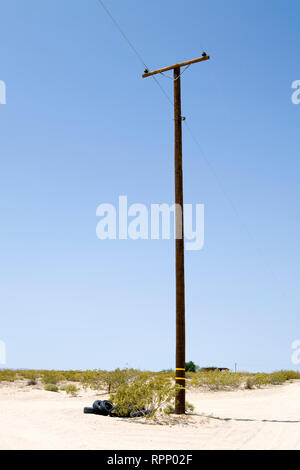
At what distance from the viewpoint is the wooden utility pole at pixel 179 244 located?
50.9 ft

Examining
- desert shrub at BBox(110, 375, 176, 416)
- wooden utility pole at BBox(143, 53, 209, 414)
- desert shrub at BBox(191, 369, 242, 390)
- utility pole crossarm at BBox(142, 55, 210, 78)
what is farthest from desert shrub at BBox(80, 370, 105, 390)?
utility pole crossarm at BBox(142, 55, 210, 78)

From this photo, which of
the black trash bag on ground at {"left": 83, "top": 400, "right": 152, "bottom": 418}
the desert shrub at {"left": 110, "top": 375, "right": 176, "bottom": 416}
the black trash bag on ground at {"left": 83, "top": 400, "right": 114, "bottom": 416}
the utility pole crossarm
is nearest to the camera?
the desert shrub at {"left": 110, "top": 375, "right": 176, "bottom": 416}

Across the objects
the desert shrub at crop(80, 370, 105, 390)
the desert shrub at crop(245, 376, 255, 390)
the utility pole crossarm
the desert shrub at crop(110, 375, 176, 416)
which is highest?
the utility pole crossarm

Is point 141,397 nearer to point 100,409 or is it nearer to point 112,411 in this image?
point 112,411

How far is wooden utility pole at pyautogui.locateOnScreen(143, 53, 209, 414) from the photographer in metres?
15.5

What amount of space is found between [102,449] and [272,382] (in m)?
34.2

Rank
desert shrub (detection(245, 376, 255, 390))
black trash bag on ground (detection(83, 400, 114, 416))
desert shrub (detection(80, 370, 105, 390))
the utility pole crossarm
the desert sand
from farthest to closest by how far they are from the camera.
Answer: desert shrub (detection(245, 376, 255, 390)) → desert shrub (detection(80, 370, 105, 390)) → the utility pole crossarm → black trash bag on ground (detection(83, 400, 114, 416)) → the desert sand

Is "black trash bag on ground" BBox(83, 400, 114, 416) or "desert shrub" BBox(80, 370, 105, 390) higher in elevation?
"black trash bag on ground" BBox(83, 400, 114, 416)

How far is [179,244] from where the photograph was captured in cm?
1630

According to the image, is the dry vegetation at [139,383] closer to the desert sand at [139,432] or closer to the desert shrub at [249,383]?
the desert shrub at [249,383]

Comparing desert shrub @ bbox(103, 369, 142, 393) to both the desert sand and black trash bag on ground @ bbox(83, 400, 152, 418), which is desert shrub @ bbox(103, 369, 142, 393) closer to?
the desert sand
